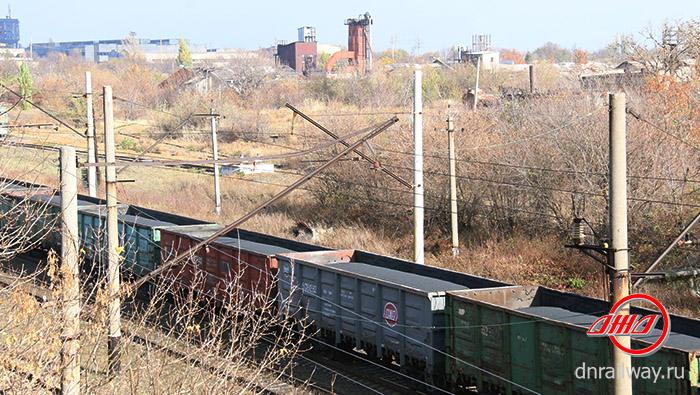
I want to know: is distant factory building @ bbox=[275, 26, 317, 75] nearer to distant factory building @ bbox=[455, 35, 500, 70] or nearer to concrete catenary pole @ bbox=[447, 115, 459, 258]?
distant factory building @ bbox=[455, 35, 500, 70]

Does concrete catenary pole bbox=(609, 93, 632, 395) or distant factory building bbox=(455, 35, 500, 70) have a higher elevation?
distant factory building bbox=(455, 35, 500, 70)

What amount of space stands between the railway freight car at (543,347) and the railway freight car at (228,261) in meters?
5.04

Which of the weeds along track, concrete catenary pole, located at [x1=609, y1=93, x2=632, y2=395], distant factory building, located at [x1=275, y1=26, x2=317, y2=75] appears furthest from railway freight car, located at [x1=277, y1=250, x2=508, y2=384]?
distant factory building, located at [x1=275, y1=26, x2=317, y2=75]

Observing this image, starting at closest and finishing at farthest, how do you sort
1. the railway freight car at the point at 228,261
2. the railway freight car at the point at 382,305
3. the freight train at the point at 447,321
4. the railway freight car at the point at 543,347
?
the railway freight car at the point at 543,347, the freight train at the point at 447,321, the railway freight car at the point at 382,305, the railway freight car at the point at 228,261

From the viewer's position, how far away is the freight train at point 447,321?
33.9 feet

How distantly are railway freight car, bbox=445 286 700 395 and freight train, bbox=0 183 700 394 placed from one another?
Answer: 0.06 ft

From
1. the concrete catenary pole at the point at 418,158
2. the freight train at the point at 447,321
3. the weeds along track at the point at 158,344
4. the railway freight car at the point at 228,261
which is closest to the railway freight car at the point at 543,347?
the freight train at the point at 447,321

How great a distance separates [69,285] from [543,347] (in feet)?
23.4

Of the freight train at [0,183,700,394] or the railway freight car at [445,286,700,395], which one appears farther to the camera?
the freight train at [0,183,700,394]

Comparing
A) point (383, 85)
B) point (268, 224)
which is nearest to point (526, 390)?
point (268, 224)

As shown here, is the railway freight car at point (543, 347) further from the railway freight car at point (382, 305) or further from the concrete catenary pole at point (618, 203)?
the concrete catenary pole at point (618, 203)

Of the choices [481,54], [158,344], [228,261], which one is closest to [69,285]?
[158,344]

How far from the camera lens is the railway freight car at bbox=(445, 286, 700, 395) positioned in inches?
377

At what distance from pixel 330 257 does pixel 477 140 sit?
48.6ft
